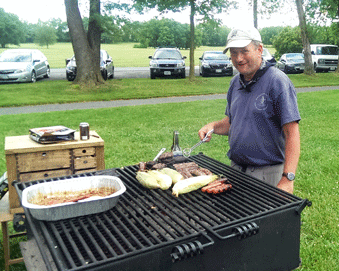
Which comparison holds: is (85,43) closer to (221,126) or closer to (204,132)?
(221,126)

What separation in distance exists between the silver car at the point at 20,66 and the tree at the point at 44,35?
7058 centimetres

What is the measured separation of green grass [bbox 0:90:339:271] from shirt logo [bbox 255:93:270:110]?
1926 mm

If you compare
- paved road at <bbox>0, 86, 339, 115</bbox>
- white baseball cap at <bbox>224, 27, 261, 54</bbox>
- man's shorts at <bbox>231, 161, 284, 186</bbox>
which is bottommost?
paved road at <bbox>0, 86, 339, 115</bbox>

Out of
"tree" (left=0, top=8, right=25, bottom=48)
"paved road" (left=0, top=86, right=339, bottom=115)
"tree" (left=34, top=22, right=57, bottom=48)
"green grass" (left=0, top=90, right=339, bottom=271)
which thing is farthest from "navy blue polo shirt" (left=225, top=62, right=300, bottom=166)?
"tree" (left=34, top=22, right=57, bottom=48)

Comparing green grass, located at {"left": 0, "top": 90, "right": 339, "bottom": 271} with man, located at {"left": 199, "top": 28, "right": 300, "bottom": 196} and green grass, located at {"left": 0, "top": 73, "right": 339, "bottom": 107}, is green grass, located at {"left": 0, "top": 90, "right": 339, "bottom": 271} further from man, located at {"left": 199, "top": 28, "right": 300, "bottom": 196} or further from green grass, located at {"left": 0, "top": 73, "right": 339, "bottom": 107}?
green grass, located at {"left": 0, "top": 73, "right": 339, "bottom": 107}

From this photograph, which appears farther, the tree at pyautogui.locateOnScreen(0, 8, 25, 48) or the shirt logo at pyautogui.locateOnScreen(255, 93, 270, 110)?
the tree at pyautogui.locateOnScreen(0, 8, 25, 48)

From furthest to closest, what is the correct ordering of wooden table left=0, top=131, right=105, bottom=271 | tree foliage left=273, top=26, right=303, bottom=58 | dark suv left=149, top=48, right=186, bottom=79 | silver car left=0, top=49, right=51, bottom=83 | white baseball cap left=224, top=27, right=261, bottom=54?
tree foliage left=273, top=26, right=303, bottom=58, dark suv left=149, top=48, right=186, bottom=79, silver car left=0, top=49, right=51, bottom=83, wooden table left=0, top=131, right=105, bottom=271, white baseball cap left=224, top=27, right=261, bottom=54

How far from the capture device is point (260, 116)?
305cm

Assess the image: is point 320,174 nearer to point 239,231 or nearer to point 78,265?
point 239,231

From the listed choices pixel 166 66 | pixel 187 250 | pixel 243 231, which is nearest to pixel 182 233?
pixel 187 250

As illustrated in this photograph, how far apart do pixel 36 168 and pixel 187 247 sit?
2.41 metres

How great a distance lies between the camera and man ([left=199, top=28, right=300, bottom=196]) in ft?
9.53

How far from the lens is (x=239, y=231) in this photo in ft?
7.22

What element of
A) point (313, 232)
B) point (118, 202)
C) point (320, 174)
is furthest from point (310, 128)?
point (118, 202)
